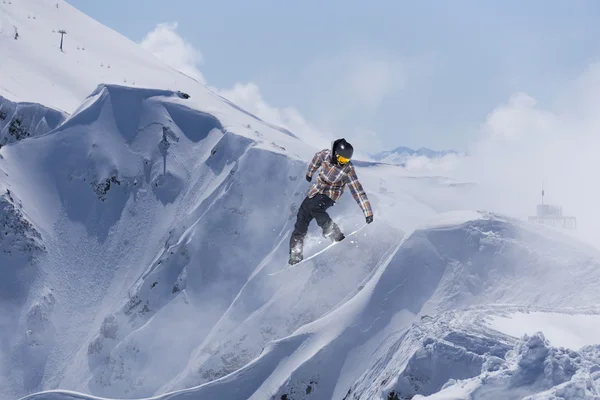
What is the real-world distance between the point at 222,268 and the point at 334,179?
22694mm

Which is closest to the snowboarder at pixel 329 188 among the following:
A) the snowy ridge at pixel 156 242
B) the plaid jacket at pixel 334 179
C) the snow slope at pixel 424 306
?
the plaid jacket at pixel 334 179

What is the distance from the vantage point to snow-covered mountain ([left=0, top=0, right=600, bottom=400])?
2217cm

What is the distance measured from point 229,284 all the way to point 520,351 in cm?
2495

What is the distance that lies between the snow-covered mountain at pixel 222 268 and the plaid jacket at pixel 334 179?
4.36m

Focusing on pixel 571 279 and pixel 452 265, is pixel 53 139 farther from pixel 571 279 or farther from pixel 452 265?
pixel 571 279

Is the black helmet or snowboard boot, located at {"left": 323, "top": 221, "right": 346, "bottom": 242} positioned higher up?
the black helmet

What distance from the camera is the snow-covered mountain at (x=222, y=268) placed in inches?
873

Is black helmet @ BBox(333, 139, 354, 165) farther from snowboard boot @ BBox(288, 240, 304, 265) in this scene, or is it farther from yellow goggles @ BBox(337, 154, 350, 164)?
snowboard boot @ BBox(288, 240, 304, 265)

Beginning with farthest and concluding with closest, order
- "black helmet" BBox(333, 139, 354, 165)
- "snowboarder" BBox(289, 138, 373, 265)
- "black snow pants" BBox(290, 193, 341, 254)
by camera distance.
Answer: "black snow pants" BBox(290, 193, 341, 254), "snowboarder" BBox(289, 138, 373, 265), "black helmet" BBox(333, 139, 354, 165)

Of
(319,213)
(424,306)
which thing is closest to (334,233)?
(319,213)

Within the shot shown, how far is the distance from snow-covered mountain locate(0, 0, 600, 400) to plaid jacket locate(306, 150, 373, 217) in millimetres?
4357

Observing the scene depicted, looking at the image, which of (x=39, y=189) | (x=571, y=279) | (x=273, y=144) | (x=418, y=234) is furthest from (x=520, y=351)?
(x=39, y=189)

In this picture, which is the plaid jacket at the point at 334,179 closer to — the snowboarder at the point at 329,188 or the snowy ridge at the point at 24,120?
the snowboarder at the point at 329,188

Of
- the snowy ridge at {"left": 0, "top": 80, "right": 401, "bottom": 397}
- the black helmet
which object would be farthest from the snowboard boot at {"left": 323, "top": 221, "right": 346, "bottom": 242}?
the snowy ridge at {"left": 0, "top": 80, "right": 401, "bottom": 397}
